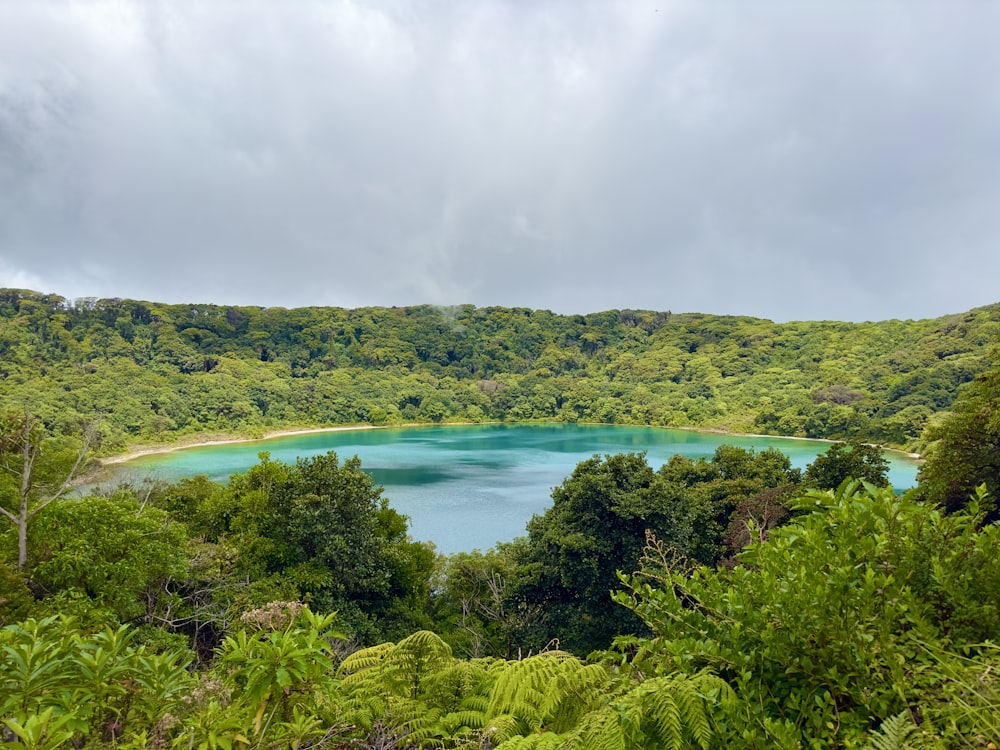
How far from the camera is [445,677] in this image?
3221 millimetres

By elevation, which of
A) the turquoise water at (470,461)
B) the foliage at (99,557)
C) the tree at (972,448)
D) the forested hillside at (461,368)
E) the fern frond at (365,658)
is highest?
the forested hillside at (461,368)

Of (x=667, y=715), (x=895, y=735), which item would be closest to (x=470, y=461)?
(x=667, y=715)

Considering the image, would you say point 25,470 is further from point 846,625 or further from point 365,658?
point 846,625

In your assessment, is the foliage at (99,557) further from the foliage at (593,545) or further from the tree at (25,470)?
the foliage at (593,545)

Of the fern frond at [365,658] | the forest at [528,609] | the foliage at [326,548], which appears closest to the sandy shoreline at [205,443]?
the forest at [528,609]

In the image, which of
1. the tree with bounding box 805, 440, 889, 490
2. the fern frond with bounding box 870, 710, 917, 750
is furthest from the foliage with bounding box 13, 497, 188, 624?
the tree with bounding box 805, 440, 889, 490

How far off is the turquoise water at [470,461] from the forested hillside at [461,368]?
238 inches

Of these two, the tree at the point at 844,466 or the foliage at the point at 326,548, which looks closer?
the foliage at the point at 326,548

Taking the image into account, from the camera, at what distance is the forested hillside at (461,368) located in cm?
5672

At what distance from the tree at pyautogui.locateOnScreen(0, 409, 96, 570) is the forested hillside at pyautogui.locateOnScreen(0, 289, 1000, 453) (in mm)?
32562

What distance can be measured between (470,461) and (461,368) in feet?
182

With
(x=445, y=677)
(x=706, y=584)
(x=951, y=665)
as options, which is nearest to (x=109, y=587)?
(x=445, y=677)

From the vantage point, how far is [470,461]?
46.8m

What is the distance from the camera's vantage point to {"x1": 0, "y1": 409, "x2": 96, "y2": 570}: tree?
7.88m
